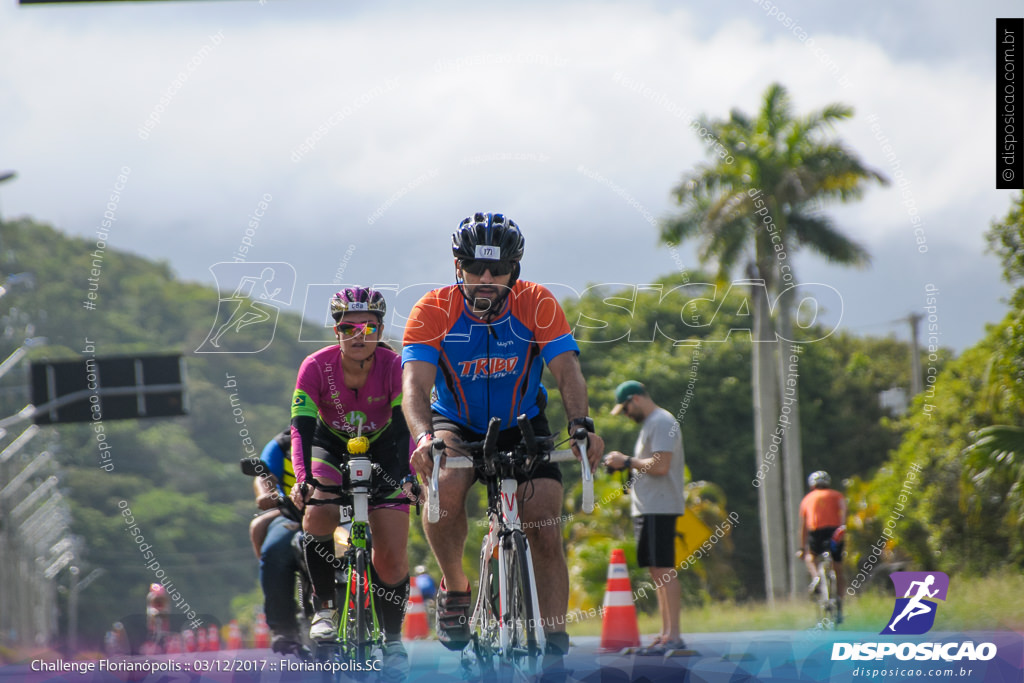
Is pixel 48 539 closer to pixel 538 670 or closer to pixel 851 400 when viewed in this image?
pixel 851 400

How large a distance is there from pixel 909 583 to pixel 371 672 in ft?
9.05

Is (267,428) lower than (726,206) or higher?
lower

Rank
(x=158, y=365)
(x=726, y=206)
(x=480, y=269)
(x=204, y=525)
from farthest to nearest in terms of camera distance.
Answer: (x=204, y=525), (x=726, y=206), (x=158, y=365), (x=480, y=269)

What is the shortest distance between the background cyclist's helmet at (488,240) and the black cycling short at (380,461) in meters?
1.35

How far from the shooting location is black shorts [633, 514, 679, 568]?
8.01 metres

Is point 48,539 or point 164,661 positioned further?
point 48,539

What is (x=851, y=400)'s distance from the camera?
131ft

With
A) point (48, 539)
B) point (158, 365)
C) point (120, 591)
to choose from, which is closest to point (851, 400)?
point (158, 365)

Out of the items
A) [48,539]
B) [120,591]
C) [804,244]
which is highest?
[804,244]

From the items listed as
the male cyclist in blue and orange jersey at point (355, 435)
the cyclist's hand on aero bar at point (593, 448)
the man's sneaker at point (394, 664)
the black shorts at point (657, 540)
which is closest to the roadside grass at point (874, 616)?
the black shorts at point (657, 540)

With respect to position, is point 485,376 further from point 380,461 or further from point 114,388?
point 114,388

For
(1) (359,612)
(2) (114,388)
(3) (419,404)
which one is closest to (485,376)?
(3) (419,404)

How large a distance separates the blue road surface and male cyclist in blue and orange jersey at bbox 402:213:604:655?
39 cm

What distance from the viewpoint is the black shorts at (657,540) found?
8.01m
